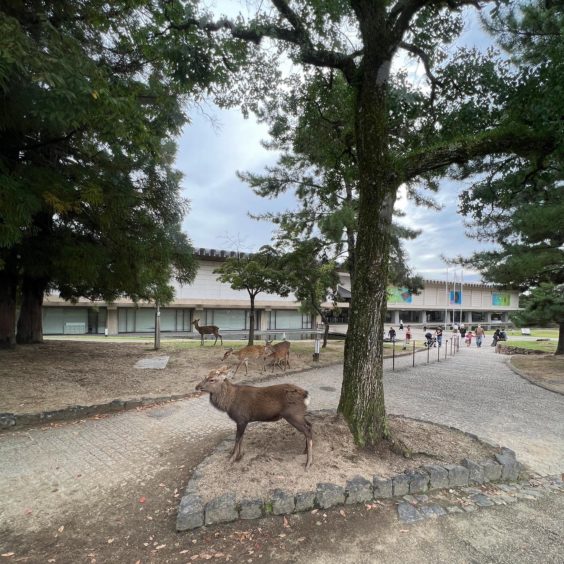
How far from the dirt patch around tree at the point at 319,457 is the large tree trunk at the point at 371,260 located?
319mm

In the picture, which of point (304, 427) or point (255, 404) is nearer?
point (304, 427)

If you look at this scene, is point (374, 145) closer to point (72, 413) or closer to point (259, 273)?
point (72, 413)

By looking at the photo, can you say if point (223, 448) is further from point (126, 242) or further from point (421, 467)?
point (126, 242)

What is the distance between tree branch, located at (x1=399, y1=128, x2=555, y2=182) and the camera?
400cm

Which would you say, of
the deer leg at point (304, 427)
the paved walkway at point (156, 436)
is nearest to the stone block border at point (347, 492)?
the deer leg at point (304, 427)

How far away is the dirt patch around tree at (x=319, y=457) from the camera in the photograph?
358 centimetres

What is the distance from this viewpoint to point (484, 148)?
4.09 meters

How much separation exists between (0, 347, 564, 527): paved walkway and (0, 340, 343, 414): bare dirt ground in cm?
99

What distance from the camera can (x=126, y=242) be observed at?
370 inches

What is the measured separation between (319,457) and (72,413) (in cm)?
472

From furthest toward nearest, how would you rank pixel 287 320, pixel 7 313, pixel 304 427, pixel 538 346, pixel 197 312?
1. pixel 287 320
2. pixel 197 312
3. pixel 538 346
4. pixel 7 313
5. pixel 304 427

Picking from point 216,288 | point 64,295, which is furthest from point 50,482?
point 216,288

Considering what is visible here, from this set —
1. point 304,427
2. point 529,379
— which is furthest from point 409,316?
point 304,427

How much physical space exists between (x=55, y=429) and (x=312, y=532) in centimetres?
470
